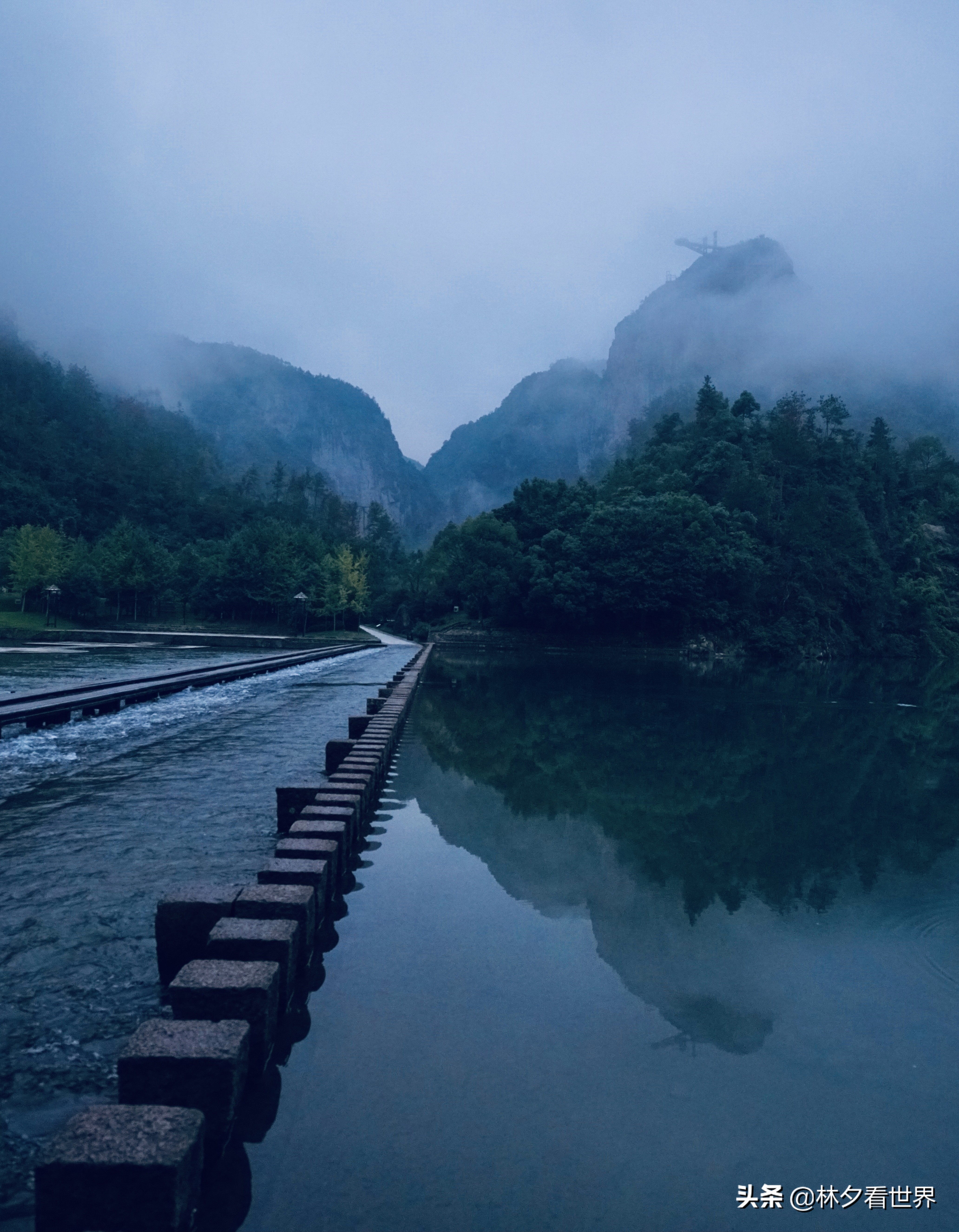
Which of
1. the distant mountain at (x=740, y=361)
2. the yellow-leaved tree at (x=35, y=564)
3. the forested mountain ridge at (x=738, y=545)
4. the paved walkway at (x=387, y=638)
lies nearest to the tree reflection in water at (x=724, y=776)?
the paved walkway at (x=387, y=638)

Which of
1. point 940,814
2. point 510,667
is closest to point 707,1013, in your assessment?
point 940,814

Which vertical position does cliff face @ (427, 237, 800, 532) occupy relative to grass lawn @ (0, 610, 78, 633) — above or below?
above

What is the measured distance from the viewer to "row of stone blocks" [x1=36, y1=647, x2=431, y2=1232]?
2443 millimetres

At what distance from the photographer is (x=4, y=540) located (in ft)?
222

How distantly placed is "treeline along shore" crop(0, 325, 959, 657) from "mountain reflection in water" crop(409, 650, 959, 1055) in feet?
114

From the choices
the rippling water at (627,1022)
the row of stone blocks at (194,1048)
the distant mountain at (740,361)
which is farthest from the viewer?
the distant mountain at (740,361)

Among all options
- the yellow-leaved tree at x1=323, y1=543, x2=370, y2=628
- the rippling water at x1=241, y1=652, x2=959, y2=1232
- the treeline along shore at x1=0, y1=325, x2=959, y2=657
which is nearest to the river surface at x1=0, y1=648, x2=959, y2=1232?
the rippling water at x1=241, y1=652, x2=959, y2=1232

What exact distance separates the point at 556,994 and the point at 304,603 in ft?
181

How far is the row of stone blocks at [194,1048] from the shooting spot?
2443 millimetres

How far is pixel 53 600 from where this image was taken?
57.0 m

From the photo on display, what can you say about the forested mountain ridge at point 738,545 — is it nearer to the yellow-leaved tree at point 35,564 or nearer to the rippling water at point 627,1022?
the yellow-leaved tree at point 35,564

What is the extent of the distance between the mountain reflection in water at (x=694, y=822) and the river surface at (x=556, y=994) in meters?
0.04

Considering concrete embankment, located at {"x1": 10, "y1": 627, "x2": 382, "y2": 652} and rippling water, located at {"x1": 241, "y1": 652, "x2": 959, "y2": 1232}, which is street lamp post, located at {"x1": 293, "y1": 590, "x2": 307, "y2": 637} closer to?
concrete embankment, located at {"x1": 10, "y1": 627, "x2": 382, "y2": 652}

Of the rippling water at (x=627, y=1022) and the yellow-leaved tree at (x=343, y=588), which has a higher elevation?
the yellow-leaved tree at (x=343, y=588)
